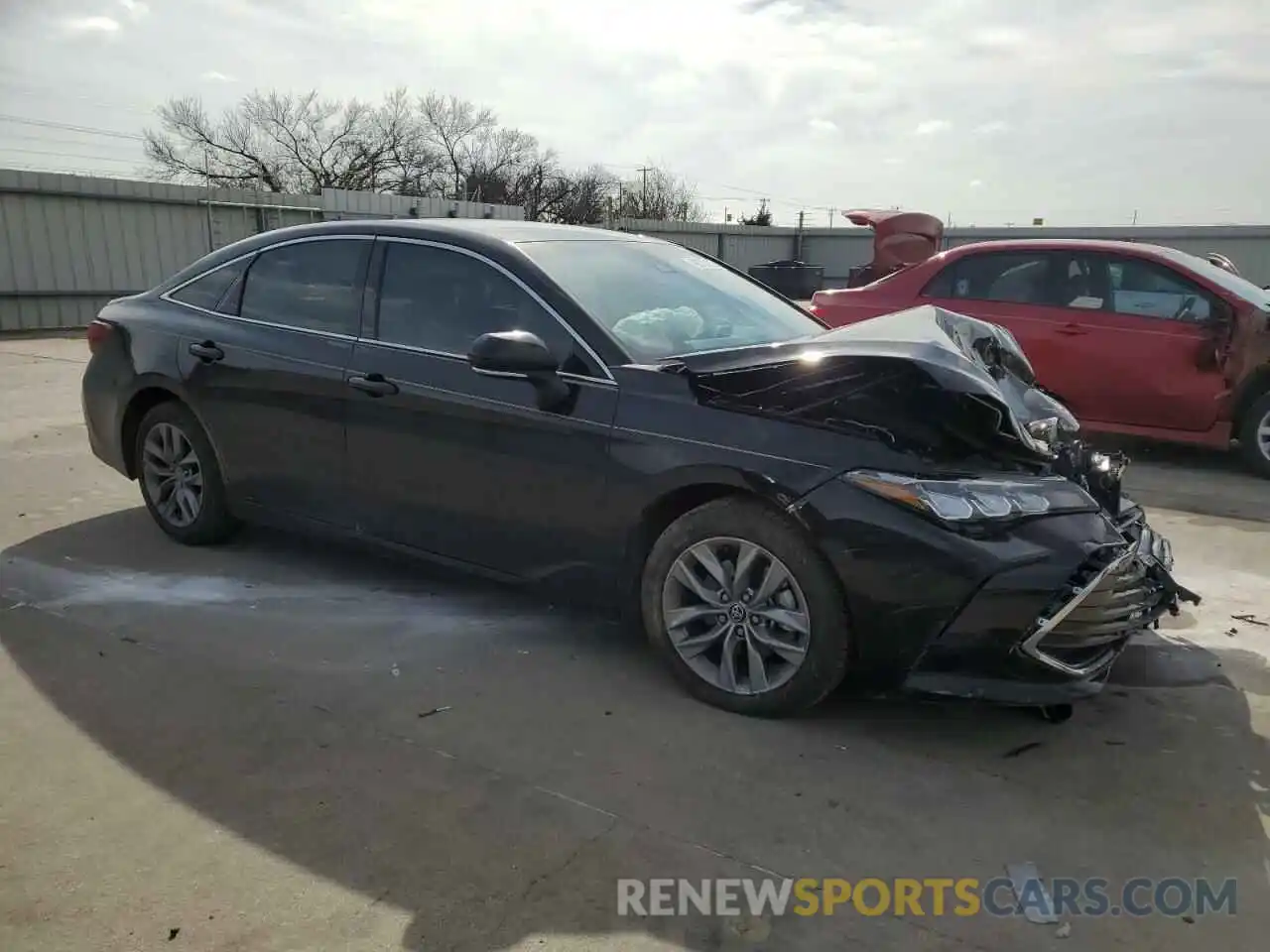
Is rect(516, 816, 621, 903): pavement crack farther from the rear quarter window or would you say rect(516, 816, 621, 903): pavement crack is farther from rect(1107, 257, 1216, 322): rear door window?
rect(1107, 257, 1216, 322): rear door window

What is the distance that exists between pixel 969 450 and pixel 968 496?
193 mm

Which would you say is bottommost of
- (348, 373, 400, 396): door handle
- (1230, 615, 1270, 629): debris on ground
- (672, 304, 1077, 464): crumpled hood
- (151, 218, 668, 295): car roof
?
(1230, 615, 1270, 629): debris on ground

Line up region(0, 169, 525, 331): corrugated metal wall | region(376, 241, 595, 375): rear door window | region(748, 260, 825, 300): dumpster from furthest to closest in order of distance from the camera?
region(748, 260, 825, 300): dumpster, region(0, 169, 525, 331): corrugated metal wall, region(376, 241, 595, 375): rear door window

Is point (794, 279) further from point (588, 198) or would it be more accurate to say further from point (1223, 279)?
point (588, 198)

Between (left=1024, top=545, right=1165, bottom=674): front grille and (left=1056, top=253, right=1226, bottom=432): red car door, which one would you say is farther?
(left=1056, top=253, right=1226, bottom=432): red car door

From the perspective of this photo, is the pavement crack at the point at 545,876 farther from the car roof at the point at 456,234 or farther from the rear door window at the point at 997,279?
the rear door window at the point at 997,279

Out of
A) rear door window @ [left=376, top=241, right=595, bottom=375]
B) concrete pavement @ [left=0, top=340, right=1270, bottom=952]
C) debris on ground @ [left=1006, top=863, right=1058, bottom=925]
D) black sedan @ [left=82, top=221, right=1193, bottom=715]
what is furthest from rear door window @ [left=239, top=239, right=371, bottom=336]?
debris on ground @ [left=1006, top=863, right=1058, bottom=925]

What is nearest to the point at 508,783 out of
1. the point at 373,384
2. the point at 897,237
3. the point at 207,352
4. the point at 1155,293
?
the point at 373,384

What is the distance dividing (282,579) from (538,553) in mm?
1557

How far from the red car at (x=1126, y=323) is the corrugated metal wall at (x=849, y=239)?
17.2 metres

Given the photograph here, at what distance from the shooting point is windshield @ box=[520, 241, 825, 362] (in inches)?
142

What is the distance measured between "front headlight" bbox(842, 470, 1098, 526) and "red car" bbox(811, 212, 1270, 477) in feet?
14.0

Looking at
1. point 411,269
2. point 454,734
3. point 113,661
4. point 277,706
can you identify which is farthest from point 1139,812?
point 113,661

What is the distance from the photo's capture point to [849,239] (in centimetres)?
3322
